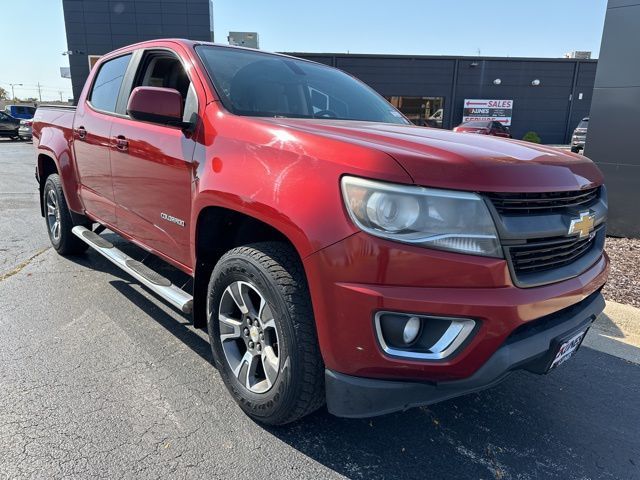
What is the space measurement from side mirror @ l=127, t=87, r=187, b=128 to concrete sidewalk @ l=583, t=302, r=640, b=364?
3.35m

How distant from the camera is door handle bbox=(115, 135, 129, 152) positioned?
331 cm

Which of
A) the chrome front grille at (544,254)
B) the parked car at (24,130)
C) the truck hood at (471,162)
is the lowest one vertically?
the parked car at (24,130)

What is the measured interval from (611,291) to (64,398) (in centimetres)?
473

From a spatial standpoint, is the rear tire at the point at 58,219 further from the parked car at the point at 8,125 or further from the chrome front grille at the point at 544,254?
the parked car at the point at 8,125

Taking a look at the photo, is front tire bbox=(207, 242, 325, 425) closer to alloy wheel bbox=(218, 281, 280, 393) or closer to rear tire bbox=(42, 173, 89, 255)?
alloy wheel bbox=(218, 281, 280, 393)

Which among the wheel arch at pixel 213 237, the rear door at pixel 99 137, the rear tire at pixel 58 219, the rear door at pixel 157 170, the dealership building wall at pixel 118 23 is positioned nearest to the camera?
the wheel arch at pixel 213 237

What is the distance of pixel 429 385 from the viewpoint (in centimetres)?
183

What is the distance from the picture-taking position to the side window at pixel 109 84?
384 centimetres

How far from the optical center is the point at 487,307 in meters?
1.72

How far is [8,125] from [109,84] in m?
27.9

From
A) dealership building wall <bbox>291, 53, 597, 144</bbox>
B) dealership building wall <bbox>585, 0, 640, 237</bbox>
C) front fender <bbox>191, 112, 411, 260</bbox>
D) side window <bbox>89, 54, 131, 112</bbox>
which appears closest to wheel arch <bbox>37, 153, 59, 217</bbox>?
side window <bbox>89, 54, 131, 112</bbox>

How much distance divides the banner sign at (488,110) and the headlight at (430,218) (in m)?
31.5

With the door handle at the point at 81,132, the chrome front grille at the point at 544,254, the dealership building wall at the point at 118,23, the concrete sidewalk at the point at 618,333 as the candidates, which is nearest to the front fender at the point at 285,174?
the chrome front grille at the point at 544,254

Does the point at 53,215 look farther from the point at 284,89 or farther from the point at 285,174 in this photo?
the point at 285,174
